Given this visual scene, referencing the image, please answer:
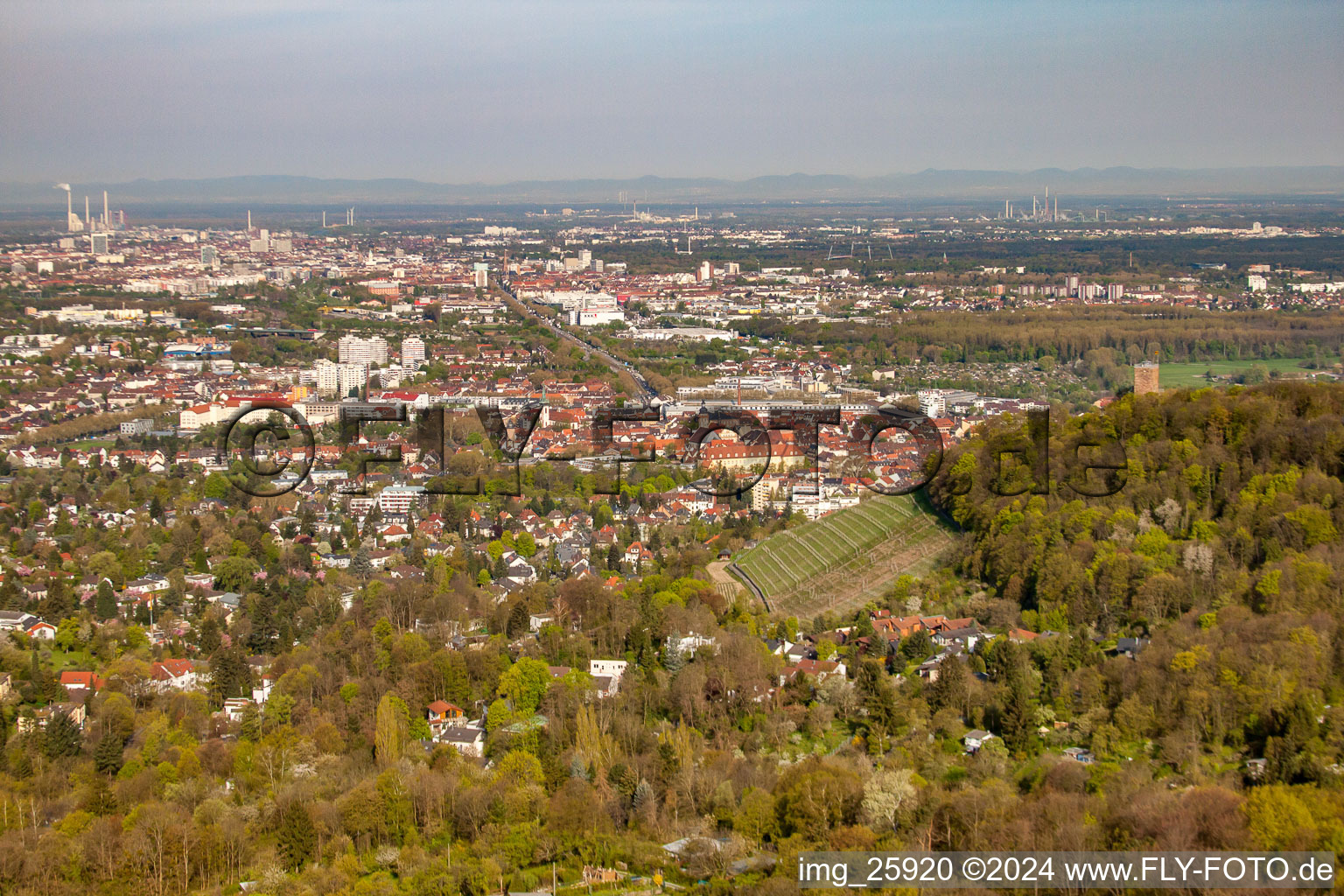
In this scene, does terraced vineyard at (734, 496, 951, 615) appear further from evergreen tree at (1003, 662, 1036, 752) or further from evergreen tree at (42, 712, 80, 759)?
evergreen tree at (42, 712, 80, 759)

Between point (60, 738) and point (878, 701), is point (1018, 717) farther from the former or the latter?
point (60, 738)

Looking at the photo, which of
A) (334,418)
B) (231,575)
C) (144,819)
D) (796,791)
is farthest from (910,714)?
(334,418)

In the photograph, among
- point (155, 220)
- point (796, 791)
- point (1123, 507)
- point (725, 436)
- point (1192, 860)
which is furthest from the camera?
point (155, 220)

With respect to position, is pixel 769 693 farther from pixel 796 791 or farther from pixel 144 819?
pixel 144 819

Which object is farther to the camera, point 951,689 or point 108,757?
point 951,689

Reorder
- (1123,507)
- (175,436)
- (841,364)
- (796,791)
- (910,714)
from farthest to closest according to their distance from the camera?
1. (841,364)
2. (175,436)
3. (1123,507)
4. (910,714)
5. (796,791)

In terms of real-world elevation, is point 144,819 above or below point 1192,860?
below

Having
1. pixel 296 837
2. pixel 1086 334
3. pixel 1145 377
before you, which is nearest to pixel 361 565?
pixel 296 837
